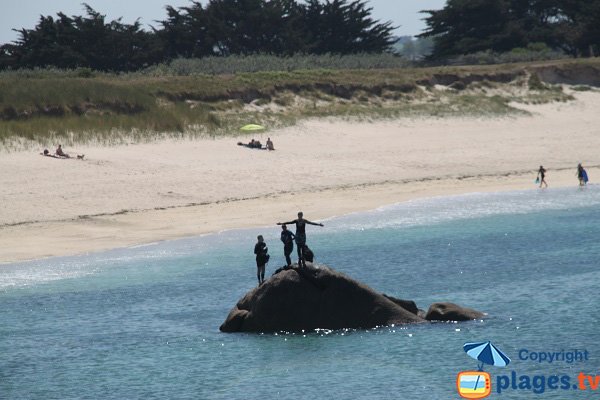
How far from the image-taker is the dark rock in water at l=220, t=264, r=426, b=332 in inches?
1068

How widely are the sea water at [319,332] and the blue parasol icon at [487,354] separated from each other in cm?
33

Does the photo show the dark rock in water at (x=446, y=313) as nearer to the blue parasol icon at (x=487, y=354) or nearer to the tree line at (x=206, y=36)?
the blue parasol icon at (x=487, y=354)

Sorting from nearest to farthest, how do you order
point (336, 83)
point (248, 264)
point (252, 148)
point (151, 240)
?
point (248, 264)
point (151, 240)
point (252, 148)
point (336, 83)

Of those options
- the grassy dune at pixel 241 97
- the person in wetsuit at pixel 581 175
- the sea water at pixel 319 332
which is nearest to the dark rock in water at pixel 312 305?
the sea water at pixel 319 332

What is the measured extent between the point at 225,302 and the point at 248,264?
5312mm

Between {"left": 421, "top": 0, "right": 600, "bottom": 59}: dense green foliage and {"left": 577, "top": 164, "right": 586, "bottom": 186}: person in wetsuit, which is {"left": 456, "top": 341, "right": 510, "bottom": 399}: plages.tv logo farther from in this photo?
{"left": 421, "top": 0, "right": 600, "bottom": 59}: dense green foliage

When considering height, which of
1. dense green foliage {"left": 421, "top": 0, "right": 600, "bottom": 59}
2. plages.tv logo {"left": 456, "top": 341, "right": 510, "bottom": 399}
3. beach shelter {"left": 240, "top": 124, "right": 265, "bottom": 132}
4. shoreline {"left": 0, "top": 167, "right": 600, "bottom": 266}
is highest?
dense green foliage {"left": 421, "top": 0, "right": 600, "bottom": 59}

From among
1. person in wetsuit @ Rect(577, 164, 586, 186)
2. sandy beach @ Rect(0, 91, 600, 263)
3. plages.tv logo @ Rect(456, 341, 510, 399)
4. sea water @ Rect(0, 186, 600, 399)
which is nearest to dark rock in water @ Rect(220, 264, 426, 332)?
sea water @ Rect(0, 186, 600, 399)

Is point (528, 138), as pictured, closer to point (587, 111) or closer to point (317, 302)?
point (587, 111)

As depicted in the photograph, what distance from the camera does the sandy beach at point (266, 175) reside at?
141 feet

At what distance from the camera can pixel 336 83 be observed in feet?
230

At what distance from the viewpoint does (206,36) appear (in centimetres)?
9944

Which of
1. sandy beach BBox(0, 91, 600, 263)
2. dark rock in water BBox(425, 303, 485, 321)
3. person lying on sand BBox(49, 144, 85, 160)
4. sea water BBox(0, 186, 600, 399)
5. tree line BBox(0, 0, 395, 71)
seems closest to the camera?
sea water BBox(0, 186, 600, 399)

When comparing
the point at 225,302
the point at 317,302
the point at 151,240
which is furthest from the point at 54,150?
the point at 317,302
